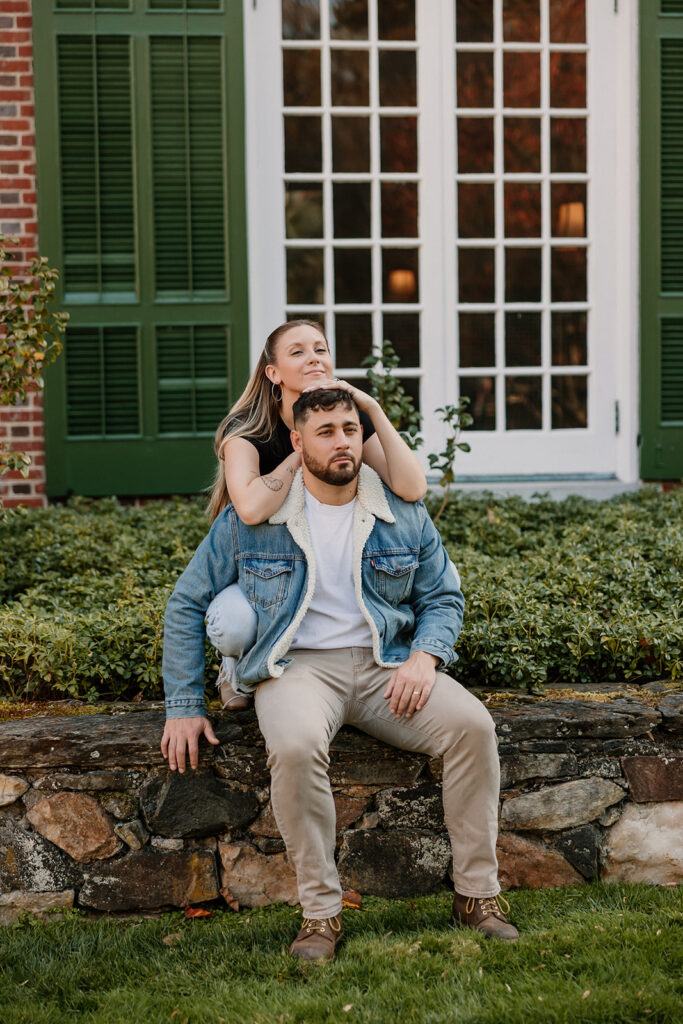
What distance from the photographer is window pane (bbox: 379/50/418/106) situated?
5578 millimetres

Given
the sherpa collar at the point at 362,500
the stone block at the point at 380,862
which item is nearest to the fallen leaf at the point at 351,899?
the stone block at the point at 380,862

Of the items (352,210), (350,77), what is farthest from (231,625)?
(350,77)

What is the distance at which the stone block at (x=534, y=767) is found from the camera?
287 cm

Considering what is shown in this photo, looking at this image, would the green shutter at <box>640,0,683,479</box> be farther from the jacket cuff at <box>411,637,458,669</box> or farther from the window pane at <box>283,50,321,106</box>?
the jacket cuff at <box>411,637,458,669</box>

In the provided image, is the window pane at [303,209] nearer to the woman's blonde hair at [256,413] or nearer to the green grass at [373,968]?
the woman's blonde hair at [256,413]

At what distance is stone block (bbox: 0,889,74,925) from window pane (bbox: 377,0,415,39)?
14.9 ft

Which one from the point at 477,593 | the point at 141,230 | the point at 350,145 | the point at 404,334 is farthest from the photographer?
the point at 404,334

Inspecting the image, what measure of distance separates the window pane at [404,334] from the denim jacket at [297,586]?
113 inches

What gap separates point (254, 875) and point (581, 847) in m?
0.88

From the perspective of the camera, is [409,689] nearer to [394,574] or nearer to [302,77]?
[394,574]

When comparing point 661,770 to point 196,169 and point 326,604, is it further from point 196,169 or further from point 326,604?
point 196,169

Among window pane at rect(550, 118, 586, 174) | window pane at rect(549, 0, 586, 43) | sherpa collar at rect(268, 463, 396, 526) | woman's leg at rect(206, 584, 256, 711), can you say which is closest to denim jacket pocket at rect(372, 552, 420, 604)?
sherpa collar at rect(268, 463, 396, 526)

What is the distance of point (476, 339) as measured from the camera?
5.78 metres

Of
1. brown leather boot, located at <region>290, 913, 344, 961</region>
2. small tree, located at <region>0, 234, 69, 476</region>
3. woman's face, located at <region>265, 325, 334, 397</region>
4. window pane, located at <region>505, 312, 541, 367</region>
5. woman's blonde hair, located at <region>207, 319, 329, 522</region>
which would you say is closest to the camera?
brown leather boot, located at <region>290, 913, 344, 961</region>
